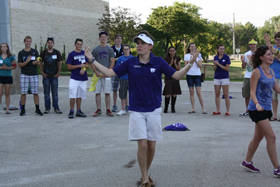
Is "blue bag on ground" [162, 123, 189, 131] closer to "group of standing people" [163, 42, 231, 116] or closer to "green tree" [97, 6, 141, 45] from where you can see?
"group of standing people" [163, 42, 231, 116]

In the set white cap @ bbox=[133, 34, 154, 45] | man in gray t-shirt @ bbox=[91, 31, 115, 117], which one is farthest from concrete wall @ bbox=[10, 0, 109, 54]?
white cap @ bbox=[133, 34, 154, 45]

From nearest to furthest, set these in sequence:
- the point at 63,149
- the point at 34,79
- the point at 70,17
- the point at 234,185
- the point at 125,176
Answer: the point at 234,185 < the point at 125,176 < the point at 63,149 < the point at 34,79 < the point at 70,17

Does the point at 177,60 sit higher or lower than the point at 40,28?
lower

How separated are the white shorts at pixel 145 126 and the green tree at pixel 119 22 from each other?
1629 inches

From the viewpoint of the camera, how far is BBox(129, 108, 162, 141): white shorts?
16.3 ft

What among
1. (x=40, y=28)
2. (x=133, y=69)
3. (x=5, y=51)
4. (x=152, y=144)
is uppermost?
(x=40, y=28)

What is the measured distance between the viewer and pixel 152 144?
16.7 ft

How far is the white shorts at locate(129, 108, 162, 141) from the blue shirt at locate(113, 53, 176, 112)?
0.07m

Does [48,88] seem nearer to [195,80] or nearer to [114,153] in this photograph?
[195,80]

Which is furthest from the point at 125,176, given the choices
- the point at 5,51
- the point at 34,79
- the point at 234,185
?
the point at 5,51

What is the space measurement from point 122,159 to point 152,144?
1.39 metres

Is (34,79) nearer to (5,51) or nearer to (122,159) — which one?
(5,51)

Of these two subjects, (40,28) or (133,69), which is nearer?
(133,69)

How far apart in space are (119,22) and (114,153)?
1627 inches
